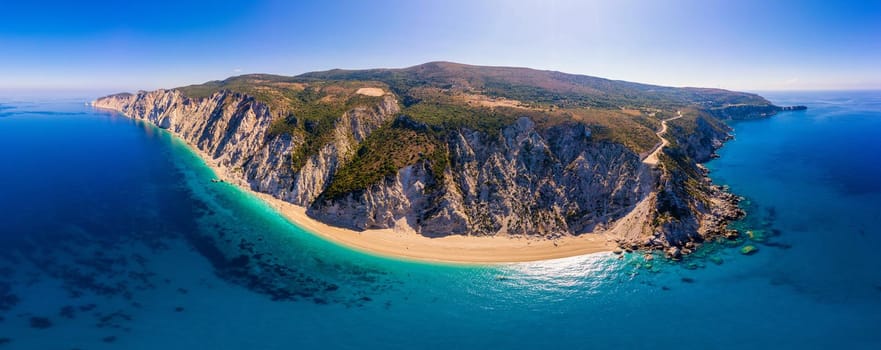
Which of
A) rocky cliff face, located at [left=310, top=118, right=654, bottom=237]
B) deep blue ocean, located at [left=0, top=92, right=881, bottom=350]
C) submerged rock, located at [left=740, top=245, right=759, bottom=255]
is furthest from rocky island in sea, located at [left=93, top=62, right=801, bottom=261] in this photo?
deep blue ocean, located at [left=0, top=92, right=881, bottom=350]

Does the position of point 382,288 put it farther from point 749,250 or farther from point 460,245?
point 749,250

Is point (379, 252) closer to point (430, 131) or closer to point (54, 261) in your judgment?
point (430, 131)

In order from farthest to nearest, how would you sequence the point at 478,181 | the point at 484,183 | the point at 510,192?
the point at 478,181 → the point at 484,183 → the point at 510,192

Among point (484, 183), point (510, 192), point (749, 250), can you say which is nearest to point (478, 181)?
point (484, 183)

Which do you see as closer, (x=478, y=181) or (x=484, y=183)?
(x=484, y=183)

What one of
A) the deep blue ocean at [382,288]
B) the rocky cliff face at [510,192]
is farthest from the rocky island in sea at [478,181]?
the deep blue ocean at [382,288]

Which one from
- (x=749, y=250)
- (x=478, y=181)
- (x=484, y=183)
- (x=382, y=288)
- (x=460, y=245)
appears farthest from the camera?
(x=478, y=181)

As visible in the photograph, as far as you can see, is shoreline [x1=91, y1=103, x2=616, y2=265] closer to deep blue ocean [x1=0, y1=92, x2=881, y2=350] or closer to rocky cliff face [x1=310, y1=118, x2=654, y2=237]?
rocky cliff face [x1=310, y1=118, x2=654, y2=237]

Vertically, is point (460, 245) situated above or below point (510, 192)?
below
